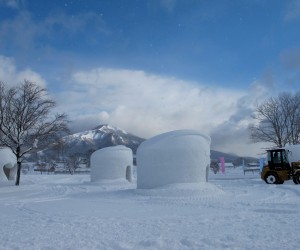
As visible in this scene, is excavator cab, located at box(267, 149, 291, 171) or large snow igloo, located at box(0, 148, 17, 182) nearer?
excavator cab, located at box(267, 149, 291, 171)

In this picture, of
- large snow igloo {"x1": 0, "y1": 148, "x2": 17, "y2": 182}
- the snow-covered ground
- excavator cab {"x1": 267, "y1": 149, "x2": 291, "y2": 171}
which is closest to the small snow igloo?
large snow igloo {"x1": 0, "y1": 148, "x2": 17, "y2": 182}

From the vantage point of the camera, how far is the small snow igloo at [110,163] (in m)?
25.1

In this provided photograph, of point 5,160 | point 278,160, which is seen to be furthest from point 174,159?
point 5,160

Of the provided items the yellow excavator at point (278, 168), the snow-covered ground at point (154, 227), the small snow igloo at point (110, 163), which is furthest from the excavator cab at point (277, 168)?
the snow-covered ground at point (154, 227)

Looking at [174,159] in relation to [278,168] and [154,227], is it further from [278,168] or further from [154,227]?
[278,168]

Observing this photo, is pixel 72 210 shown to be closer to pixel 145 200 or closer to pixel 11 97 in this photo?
pixel 145 200

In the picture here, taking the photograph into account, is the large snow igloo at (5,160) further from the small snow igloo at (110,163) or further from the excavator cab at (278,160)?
the excavator cab at (278,160)

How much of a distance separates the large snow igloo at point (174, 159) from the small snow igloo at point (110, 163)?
8666mm

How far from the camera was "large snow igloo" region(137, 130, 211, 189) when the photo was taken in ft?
51.5

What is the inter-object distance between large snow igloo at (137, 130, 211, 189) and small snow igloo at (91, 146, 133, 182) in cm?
867

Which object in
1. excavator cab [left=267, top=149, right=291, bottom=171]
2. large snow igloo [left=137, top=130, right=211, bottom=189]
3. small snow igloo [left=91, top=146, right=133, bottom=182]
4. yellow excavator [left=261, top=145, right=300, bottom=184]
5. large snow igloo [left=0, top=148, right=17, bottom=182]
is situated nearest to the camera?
large snow igloo [left=137, top=130, right=211, bottom=189]

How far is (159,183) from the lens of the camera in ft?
52.0

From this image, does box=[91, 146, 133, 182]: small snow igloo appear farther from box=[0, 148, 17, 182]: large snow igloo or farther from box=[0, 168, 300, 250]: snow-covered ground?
box=[0, 168, 300, 250]: snow-covered ground

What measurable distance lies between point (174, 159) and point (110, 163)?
10409 millimetres
